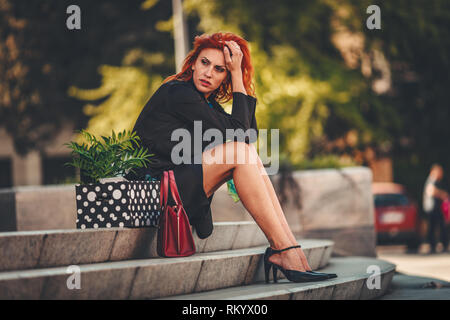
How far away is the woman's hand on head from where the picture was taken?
5332 millimetres

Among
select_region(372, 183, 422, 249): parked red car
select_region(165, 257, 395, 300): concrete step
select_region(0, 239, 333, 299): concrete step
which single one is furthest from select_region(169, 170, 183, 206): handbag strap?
select_region(372, 183, 422, 249): parked red car

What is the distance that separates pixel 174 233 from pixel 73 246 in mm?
675

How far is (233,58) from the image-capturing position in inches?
211

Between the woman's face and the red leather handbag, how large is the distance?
42.5 inches

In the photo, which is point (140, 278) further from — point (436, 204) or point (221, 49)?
point (436, 204)

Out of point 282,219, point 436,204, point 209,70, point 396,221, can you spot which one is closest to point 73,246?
point 282,219

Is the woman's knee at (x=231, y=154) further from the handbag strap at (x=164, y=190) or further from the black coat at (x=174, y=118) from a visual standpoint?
the handbag strap at (x=164, y=190)

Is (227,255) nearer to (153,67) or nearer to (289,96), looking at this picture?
(289,96)

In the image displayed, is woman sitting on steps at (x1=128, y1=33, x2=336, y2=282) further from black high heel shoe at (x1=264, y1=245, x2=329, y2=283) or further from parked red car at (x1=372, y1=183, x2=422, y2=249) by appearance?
parked red car at (x1=372, y1=183, x2=422, y2=249)

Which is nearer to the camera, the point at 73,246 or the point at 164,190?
the point at 73,246

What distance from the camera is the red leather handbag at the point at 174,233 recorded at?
181 inches

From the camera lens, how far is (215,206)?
838 cm

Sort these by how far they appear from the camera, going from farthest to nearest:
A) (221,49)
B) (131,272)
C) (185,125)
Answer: (221,49), (185,125), (131,272)

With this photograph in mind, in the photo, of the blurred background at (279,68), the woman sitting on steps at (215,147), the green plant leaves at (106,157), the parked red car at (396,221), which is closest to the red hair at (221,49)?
the woman sitting on steps at (215,147)
